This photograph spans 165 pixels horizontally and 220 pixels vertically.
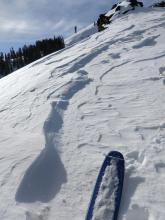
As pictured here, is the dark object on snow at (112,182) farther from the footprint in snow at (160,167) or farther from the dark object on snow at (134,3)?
the dark object on snow at (134,3)

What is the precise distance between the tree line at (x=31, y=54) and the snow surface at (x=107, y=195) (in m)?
49.3

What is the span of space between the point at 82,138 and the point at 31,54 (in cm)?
5141

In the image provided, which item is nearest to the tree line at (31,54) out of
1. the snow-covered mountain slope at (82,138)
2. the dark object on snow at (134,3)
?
the dark object on snow at (134,3)

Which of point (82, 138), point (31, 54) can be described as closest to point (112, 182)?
point (82, 138)

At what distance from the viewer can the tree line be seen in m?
52.0

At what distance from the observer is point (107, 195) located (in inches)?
106

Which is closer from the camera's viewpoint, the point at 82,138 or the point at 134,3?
the point at 82,138

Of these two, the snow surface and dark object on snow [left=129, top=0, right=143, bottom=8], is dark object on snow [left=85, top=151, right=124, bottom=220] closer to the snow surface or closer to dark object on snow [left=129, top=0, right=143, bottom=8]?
the snow surface

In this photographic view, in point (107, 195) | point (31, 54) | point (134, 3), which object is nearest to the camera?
point (107, 195)

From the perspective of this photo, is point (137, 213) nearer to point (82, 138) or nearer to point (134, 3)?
point (82, 138)

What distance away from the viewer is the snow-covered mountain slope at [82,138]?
2.73 meters

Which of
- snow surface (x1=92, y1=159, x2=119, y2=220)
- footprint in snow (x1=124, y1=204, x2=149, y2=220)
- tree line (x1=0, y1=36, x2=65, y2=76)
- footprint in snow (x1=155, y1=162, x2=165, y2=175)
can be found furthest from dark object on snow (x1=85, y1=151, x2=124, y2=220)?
tree line (x1=0, y1=36, x2=65, y2=76)

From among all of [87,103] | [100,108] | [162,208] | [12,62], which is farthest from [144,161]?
[12,62]

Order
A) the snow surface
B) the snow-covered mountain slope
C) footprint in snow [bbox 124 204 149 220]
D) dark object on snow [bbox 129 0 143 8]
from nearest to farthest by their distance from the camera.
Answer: footprint in snow [bbox 124 204 149 220] → the snow surface → the snow-covered mountain slope → dark object on snow [bbox 129 0 143 8]
